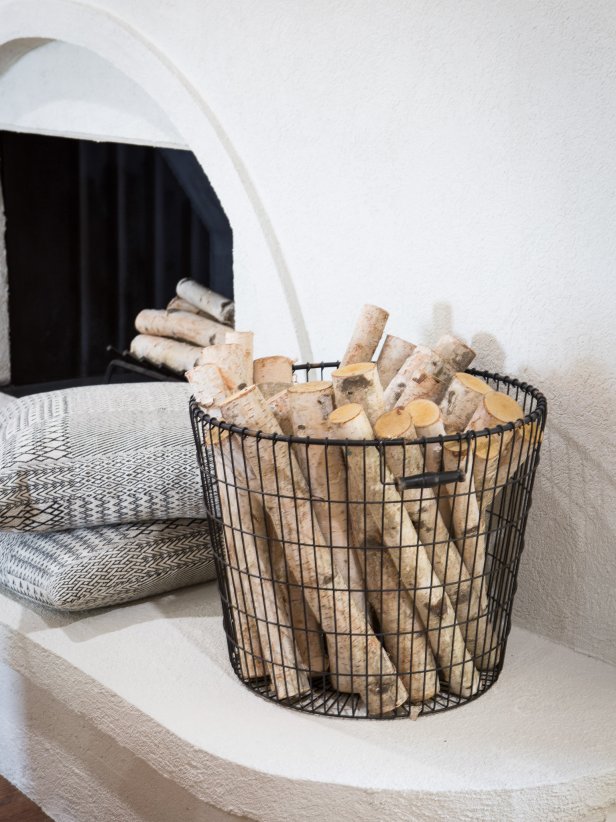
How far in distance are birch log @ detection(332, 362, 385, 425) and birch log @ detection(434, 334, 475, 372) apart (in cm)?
16

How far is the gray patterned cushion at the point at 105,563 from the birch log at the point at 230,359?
12.9 inches

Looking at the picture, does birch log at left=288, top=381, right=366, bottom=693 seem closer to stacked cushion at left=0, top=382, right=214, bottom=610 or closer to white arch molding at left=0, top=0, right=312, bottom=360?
stacked cushion at left=0, top=382, right=214, bottom=610

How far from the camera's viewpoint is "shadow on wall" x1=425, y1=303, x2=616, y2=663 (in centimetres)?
123

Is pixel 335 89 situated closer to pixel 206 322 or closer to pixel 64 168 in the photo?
pixel 206 322

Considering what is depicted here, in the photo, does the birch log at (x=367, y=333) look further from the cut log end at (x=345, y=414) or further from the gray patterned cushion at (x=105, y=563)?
the gray patterned cushion at (x=105, y=563)

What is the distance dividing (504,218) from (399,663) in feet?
1.85

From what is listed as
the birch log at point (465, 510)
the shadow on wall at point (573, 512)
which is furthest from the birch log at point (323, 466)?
the shadow on wall at point (573, 512)

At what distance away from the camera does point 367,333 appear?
1326 millimetres

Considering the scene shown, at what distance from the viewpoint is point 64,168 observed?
2.65 meters

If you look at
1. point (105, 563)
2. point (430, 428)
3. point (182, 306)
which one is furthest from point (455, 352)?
point (182, 306)

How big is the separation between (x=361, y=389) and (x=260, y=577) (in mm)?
245

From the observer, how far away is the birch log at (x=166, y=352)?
220 cm

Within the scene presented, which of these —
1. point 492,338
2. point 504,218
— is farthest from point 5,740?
point 504,218

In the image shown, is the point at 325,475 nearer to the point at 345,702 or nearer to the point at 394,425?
the point at 394,425
